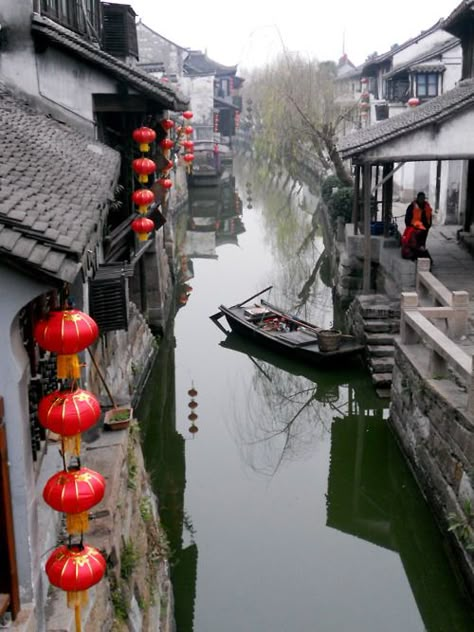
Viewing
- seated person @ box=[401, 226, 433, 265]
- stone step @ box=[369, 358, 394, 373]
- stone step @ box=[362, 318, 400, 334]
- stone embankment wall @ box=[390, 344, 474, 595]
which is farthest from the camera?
seated person @ box=[401, 226, 433, 265]

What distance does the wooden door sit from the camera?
3.86 metres

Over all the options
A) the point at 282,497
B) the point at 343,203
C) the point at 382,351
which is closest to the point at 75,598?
the point at 282,497

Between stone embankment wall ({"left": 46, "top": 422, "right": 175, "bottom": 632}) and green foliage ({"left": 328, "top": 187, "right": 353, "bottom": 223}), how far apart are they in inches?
586

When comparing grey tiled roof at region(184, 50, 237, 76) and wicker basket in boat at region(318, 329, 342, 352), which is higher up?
grey tiled roof at region(184, 50, 237, 76)

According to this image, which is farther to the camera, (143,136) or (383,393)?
(383,393)

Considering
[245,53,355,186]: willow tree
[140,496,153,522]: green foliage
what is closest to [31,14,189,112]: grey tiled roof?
[140,496,153,522]: green foliage

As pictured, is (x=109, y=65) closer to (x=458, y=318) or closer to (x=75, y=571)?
(x=458, y=318)

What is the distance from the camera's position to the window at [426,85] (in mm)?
26594

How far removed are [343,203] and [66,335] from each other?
18.1 m

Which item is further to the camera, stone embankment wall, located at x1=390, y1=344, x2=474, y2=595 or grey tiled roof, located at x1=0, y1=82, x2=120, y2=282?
stone embankment wall, located at x1=390, y1=344, x2=474, y2=595

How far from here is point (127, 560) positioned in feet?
18.6

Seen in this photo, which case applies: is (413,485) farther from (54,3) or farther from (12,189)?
(54,3)

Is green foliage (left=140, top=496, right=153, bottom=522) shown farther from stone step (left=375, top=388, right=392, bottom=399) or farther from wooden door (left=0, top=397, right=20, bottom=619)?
stone step (left=375, top=388, right=392, bottom=399)

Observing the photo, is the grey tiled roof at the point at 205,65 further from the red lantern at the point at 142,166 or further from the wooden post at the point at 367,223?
the red lantern at the point at 142,166
